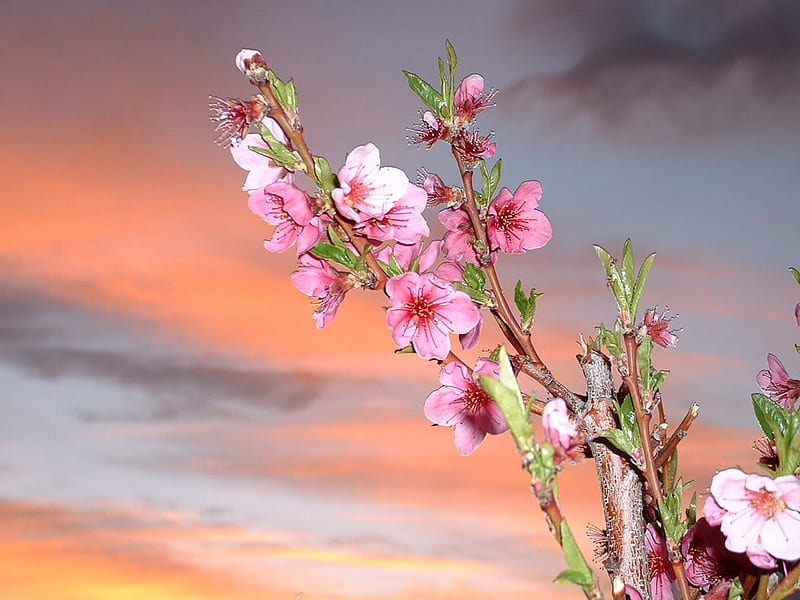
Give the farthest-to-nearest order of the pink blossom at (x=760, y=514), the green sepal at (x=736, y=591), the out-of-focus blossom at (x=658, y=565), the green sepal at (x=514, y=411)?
the out-of-focus blossom at (x=658, y=565) → the green sepal at (x=736, y=591) → the pink blossom at (x=760, y=514) → the green sepal at (x=514, y=411)

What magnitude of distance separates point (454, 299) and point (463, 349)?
95 mm

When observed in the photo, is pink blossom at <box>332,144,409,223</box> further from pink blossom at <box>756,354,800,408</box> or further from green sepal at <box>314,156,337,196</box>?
pink blossom at <box>756,354,800,408</box>

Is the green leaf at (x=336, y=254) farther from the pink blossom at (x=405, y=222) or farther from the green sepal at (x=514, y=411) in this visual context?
the green sepal at (x=514, y=411)

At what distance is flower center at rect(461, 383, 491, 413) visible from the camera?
1000mm

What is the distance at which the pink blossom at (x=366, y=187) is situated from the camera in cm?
88

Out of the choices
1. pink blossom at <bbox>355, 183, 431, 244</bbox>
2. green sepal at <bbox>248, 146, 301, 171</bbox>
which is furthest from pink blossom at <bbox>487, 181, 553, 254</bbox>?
green sepal at <bbox>248, 146, 301, 171</bbox>

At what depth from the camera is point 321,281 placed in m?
0.96

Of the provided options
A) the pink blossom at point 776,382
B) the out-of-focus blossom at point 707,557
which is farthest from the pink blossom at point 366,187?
the pink blossom at point 776,382

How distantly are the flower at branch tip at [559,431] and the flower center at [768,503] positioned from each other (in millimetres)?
241

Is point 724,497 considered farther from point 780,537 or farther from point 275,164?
point 275,164

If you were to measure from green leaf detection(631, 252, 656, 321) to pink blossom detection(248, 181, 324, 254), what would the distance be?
0.32m

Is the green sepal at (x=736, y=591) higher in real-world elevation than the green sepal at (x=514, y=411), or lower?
lower

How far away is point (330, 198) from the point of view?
0.88 meters

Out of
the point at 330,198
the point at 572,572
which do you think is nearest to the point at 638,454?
the point at 572,572
